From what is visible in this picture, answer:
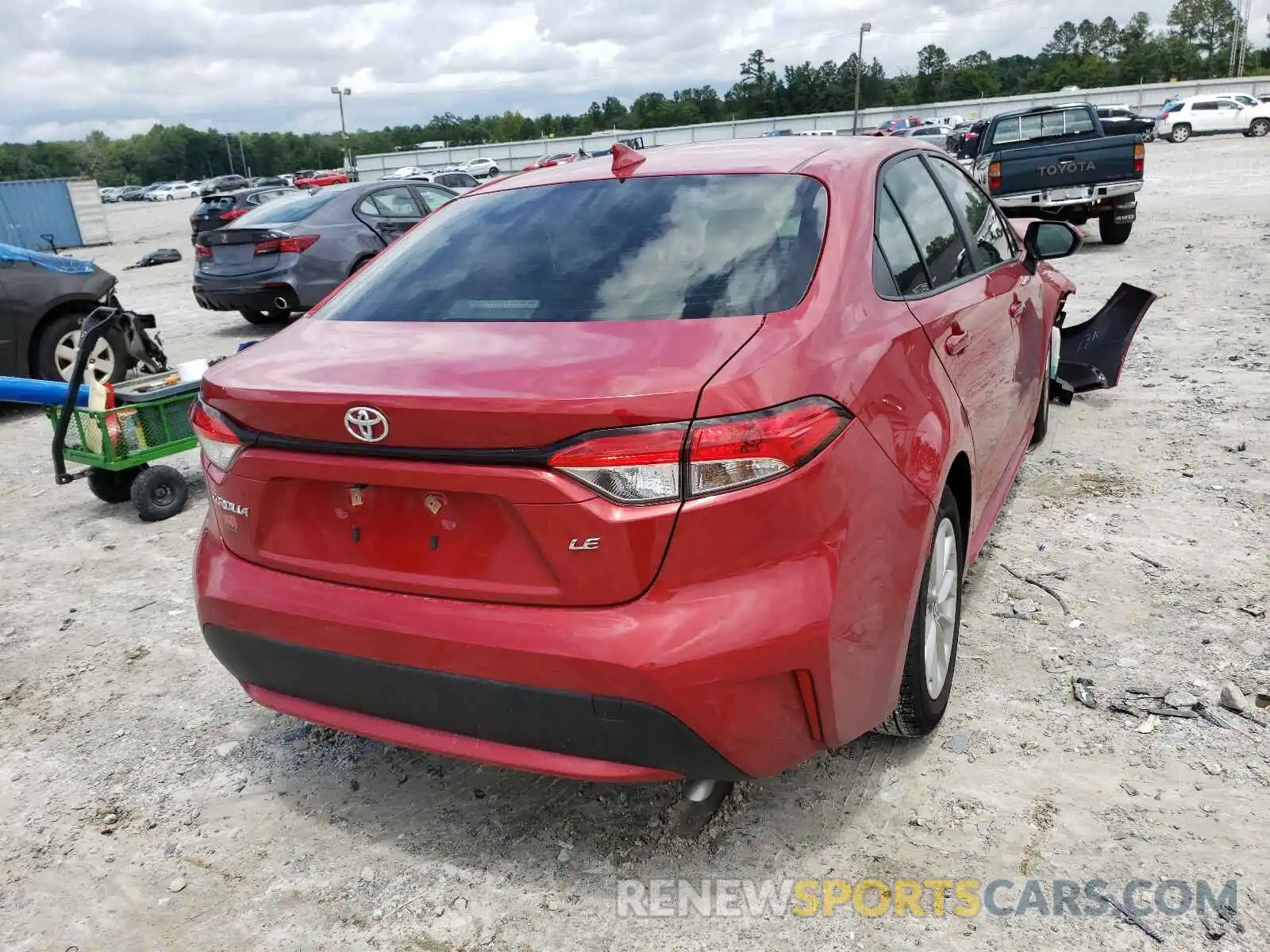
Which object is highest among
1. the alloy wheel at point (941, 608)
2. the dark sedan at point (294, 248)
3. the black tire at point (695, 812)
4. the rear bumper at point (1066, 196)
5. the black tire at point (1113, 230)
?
the dark sedan at point (294, 248)

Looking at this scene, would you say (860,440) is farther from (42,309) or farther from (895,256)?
(42,309)

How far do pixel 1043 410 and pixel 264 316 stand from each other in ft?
30.8

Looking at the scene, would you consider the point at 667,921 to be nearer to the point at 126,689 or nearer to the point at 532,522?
the point at 532,522

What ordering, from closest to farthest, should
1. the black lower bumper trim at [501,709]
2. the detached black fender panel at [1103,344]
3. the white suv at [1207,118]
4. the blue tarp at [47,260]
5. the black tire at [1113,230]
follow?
1. the black lower bumper trim at [501,709]
2. the detached black fender panel at [1103,344]
3. the blue tarp at [47,260]
4. the black tire at [1113,230]
5. the white suv at [1207,118]

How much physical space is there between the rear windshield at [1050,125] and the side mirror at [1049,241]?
1129cm

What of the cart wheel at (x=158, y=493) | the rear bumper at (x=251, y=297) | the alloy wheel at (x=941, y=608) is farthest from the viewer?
the rear bumper at (x=251, y=297)

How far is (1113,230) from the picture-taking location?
512 inches

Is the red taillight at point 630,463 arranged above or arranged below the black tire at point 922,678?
above

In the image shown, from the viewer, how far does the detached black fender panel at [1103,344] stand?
249 inches

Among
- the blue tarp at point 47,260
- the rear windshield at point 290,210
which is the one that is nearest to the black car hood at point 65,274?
the blue tarp at point 47,260

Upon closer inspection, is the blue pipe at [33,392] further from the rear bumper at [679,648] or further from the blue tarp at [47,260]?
the rear bumper at [679,648]

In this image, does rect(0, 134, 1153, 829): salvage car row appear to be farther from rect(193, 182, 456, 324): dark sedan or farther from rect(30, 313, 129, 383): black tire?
rect(193, 182, 456, 324): dark sedan

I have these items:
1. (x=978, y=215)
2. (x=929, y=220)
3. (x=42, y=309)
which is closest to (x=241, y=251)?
(x=42, y=309)

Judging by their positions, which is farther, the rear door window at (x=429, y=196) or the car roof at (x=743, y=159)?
the rear door window at (x=429, y=196)
